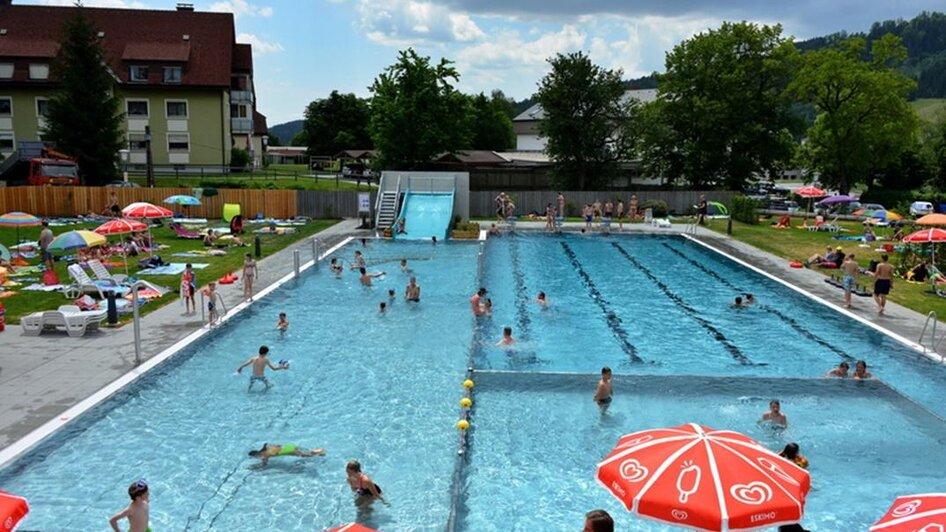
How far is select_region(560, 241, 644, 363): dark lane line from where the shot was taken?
15641mm

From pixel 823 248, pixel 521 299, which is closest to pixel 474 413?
pixel 521 299

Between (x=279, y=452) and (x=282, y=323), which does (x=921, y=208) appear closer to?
(x=282, y=323)

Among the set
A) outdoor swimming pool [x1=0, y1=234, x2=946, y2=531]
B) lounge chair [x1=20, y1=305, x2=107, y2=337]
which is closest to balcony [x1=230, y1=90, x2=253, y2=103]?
outdoor swimming pool [x1=0, y1=234, x2=946, y2=531]

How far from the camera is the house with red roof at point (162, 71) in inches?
1973

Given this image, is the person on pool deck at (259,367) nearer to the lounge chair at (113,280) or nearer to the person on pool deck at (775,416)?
the lounge chair at (113,280)

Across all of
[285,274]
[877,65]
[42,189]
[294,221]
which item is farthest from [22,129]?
[877,65]

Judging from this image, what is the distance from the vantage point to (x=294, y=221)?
35.5 meters

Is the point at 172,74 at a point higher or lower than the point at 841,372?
higher

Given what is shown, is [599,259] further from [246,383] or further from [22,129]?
[22,129]

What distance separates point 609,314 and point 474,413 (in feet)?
26.7

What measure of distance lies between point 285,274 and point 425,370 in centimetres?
996

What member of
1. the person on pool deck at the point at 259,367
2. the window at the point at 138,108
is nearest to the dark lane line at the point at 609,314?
the person on pool deck at the point at 259,367

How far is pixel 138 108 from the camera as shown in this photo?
172 ft

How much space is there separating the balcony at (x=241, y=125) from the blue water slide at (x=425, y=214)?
27.8 meters
